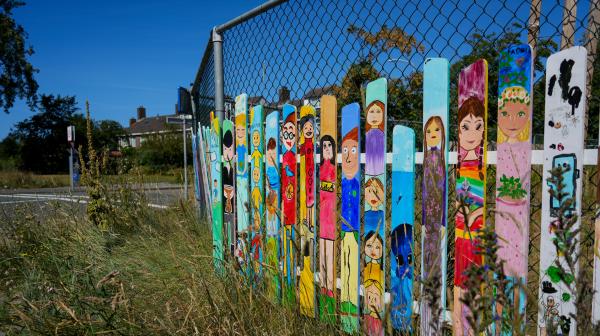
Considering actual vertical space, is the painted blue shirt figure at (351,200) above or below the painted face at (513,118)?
below

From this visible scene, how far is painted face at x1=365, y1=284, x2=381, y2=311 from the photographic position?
6.59 feet

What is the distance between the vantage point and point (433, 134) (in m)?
1.75

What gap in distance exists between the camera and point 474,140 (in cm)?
163

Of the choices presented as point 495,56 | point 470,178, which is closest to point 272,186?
point 470,178

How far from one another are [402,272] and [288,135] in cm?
104

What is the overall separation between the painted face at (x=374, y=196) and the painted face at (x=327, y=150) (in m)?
0.29

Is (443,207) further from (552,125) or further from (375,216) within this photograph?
(552,125)

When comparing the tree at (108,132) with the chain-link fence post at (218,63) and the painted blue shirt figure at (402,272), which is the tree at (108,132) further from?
the painted blue shirt figure at (402,272)

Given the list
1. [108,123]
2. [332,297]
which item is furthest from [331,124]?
[108,123]

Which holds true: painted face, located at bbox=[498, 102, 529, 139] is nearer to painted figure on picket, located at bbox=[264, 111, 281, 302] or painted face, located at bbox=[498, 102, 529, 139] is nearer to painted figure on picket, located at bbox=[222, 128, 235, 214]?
painted figure on picket, located at bbox=[264, 111, 281, 302]

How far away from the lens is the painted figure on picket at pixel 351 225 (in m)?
2.09

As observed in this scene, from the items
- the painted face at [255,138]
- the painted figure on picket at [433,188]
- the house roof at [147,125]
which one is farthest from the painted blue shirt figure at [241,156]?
the house roof at [147,125]

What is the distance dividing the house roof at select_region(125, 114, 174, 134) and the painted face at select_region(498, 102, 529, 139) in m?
52.8

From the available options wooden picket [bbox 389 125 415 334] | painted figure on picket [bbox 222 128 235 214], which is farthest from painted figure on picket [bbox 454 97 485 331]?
painted figure on picket [bbox 222 128 235 214]
